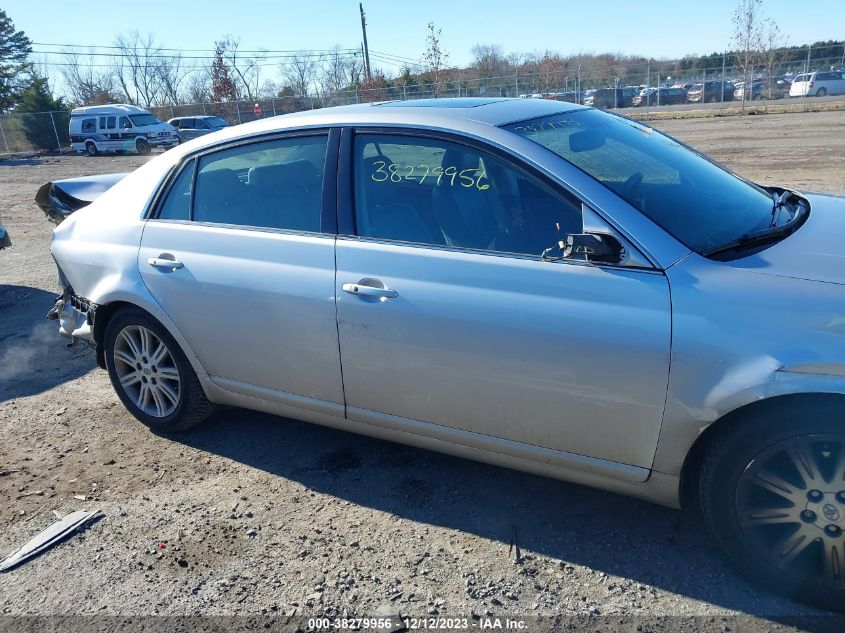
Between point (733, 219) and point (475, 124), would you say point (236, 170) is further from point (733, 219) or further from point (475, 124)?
point (733, 219)

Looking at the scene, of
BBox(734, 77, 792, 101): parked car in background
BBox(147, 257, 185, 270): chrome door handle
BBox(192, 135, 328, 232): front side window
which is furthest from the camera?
BBox(734, 77, 792, 101): parked car in background

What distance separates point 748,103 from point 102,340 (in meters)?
39.6

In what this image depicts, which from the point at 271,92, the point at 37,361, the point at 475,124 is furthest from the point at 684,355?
the point at 271,92

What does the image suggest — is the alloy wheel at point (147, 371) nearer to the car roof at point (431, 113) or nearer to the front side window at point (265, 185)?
the front side window at point (265, 185)

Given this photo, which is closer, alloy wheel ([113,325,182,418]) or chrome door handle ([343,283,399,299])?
chrome door handle ([343,283,399,299])

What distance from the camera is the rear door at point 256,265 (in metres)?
3.33

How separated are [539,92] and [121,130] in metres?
20.1

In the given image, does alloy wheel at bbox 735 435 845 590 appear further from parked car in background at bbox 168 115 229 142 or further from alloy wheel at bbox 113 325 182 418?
parked car in background at bbox 168 115 229 142

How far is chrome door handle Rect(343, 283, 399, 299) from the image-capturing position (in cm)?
307

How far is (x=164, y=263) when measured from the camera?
378 cm

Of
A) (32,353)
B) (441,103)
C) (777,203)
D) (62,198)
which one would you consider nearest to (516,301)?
(441,103)

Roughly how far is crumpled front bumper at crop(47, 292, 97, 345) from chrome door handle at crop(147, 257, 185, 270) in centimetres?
62

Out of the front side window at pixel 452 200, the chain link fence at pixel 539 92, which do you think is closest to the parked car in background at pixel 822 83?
the chain link fence at pixel 539 92

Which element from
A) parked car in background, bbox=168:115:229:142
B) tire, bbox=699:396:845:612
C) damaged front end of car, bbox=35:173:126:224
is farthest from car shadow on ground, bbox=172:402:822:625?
parked car in background, bbox=168:115:229:142
